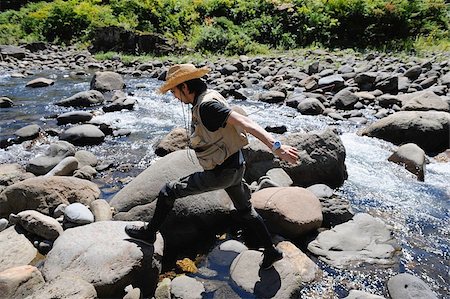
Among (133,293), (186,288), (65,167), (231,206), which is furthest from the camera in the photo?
(65,167)

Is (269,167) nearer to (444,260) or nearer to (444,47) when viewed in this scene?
(444,260)

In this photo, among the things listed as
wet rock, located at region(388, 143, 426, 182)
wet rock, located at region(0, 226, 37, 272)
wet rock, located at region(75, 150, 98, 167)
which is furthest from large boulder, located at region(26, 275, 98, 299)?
wet rock, located at region(388, 143, 426, 182)

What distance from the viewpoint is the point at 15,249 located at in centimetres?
430

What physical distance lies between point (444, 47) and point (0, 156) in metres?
17.3

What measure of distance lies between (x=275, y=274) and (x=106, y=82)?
10.9 meters

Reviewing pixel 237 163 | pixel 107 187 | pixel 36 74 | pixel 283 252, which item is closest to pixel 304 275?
pixel 283 252

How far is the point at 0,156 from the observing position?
7.77 m

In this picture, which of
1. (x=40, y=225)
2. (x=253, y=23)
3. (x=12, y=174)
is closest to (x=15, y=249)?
(x=40, y=225)

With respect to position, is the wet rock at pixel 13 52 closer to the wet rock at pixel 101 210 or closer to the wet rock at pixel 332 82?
the wet rock at pixel 332 82

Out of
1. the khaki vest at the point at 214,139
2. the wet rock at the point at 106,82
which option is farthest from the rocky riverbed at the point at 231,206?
the wet rock at the point at 106,82

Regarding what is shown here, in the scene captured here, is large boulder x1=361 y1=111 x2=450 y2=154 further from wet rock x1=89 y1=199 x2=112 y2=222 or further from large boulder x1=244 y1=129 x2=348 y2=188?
wet rock x1=89 y1=199 x2=112 y2=222

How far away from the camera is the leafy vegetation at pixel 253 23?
20156mm

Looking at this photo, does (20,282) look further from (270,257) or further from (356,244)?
(356,244)

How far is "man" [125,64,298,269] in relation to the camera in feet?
10.6
